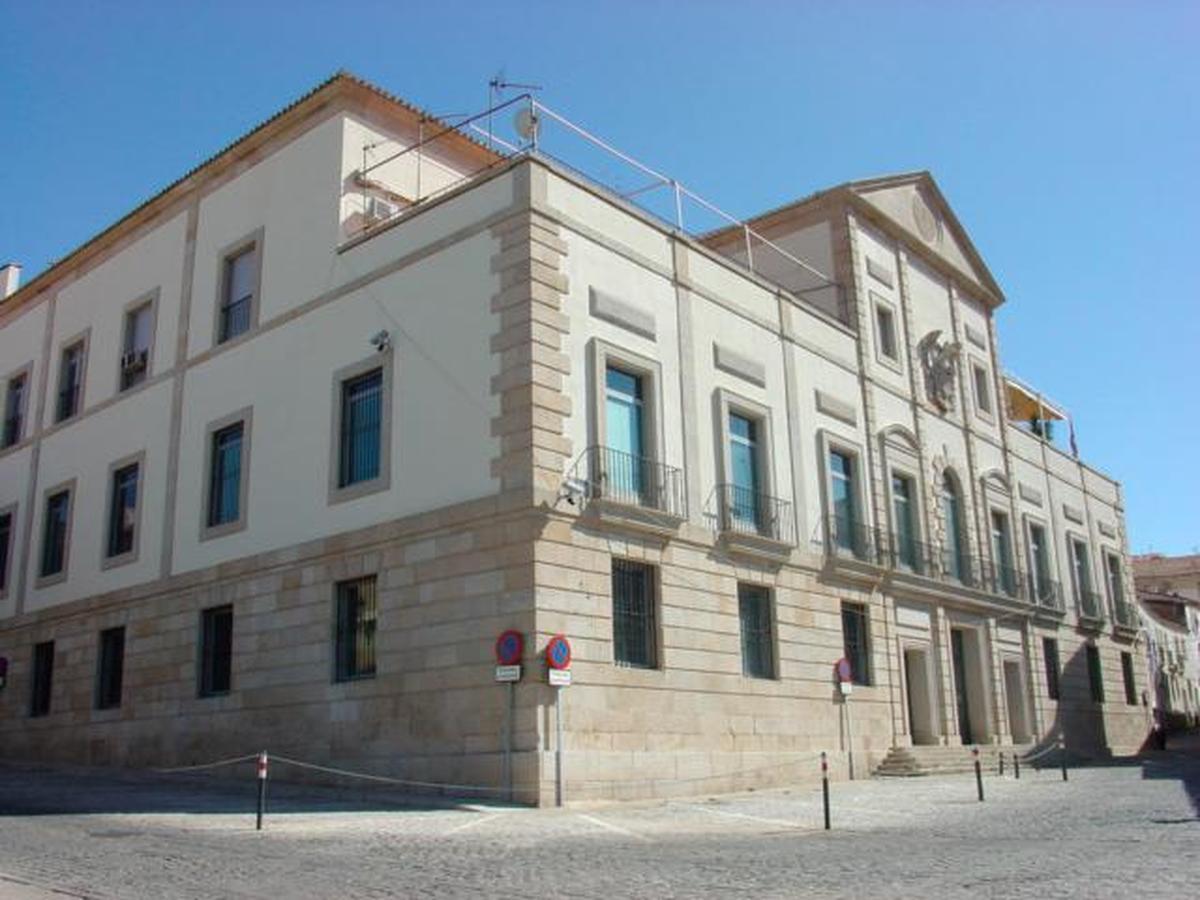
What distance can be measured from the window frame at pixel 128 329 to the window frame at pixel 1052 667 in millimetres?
24385

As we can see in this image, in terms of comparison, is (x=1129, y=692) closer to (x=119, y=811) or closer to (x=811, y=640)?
(x=811, y=640)

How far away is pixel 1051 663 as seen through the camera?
32906 mm

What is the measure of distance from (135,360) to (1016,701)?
23570mm

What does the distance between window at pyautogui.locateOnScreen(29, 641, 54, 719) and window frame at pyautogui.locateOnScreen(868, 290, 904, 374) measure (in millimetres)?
20264

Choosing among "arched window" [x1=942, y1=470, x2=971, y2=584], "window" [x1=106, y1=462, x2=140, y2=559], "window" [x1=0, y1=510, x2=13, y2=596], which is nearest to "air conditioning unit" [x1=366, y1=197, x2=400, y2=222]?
"window" [x1=106, y1=462, x2=140, y2=559]

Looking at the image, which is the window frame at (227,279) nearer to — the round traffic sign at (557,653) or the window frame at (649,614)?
the window frame at (649,614)

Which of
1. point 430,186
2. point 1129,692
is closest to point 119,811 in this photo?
point 430,186

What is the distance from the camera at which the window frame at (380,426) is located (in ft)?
62.5

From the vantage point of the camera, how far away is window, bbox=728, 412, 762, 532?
20922mm

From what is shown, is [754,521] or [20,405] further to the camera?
[20,405]

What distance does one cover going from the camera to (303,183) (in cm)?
2250

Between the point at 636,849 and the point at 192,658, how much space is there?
1329 centimetres

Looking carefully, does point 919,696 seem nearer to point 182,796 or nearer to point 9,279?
point 182,796

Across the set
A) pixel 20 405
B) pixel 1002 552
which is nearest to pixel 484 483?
pixel 20 405
